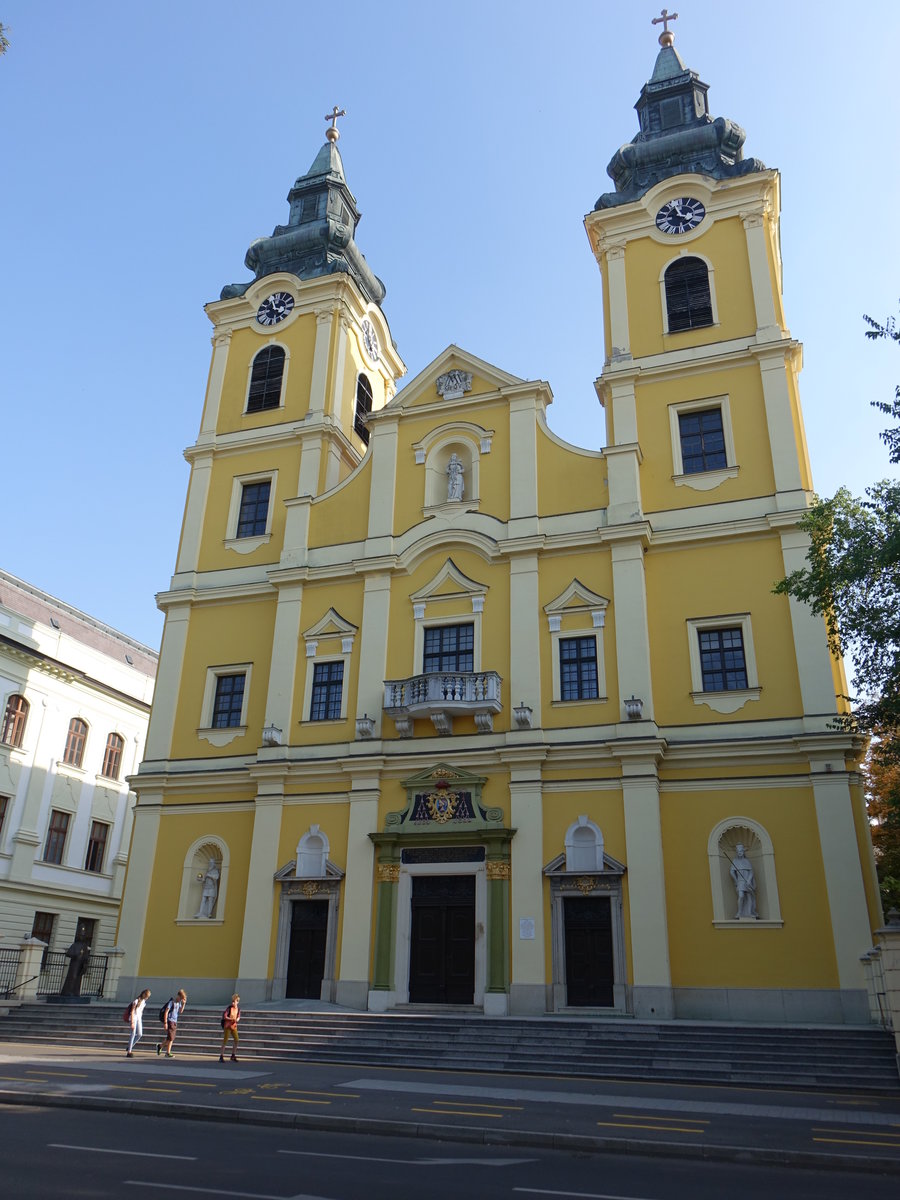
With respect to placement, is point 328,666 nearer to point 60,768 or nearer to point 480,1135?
point 60,768

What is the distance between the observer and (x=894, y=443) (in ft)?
54.4

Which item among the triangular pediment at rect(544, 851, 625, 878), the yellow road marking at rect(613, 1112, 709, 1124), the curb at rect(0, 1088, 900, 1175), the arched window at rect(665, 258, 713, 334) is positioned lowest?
the curb at rect(0, 1088, 900, 1175)

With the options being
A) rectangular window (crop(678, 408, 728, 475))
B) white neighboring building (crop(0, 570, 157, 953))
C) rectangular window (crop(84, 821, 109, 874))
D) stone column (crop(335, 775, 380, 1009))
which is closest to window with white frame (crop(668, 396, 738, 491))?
rectangular window (crop(678, 408, 728, 475))

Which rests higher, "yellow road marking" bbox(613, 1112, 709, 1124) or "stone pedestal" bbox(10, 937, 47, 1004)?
"stone pedestal" bbox(10, 937, 47, 1004)

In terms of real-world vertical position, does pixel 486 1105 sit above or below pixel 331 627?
below

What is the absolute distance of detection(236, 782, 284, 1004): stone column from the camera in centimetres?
2434

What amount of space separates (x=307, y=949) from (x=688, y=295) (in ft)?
70.0

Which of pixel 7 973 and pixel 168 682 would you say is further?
pixel 168 682

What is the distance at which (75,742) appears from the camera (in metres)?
38.9

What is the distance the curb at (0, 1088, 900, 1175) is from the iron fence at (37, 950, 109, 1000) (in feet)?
45.4

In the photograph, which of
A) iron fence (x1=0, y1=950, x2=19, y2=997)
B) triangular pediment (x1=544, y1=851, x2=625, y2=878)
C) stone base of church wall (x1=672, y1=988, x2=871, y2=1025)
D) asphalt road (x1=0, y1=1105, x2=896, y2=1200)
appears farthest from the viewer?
iron fence (x1=0, y1=950, x2=19, y2=997)

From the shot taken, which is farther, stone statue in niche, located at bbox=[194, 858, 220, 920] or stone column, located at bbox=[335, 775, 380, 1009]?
stone statue in niche, located at bbox=[194, 858, 220, 920]

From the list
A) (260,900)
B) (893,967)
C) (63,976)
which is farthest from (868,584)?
(63,976)

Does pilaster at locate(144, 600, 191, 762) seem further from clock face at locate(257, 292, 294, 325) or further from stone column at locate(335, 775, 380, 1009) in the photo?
clock face at locate(257, 292, 294, 325)
